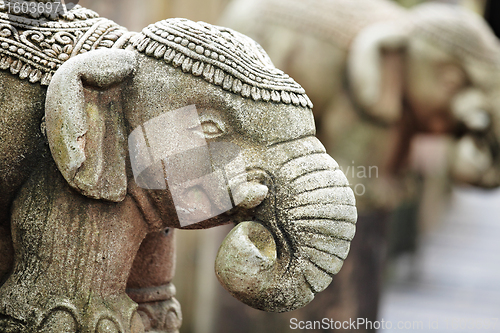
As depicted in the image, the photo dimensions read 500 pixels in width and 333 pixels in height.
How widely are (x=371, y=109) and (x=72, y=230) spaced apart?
1.49 m

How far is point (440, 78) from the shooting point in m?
2.04

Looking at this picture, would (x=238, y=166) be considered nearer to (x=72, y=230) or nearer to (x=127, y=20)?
(x=72, y=230)

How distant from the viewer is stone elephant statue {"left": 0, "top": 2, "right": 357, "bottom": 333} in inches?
31.7

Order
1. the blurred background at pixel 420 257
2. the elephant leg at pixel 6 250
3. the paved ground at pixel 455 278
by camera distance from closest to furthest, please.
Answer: the elephant leg at pixel 6 250 < the blurred background at pixel 420 257 < the paved ground at pixel 455 278

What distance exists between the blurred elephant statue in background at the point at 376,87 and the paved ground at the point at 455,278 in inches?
27.1

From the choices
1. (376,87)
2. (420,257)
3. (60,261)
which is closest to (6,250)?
(60,261)

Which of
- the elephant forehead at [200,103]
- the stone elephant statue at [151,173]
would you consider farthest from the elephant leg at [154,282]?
the elephant forehead at [200,103]

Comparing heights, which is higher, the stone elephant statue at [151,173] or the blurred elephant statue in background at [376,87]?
the stone elephant statue at [151,173]

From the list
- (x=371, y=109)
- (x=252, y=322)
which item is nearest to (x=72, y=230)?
(x=371, y=109)

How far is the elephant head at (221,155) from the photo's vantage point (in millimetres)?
809

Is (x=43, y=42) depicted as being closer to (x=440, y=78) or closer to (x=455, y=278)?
(x=440, y=78)

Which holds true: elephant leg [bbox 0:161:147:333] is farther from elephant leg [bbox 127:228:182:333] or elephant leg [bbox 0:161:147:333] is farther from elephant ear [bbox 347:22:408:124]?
elephant ear [bbox 347:22:408:124]

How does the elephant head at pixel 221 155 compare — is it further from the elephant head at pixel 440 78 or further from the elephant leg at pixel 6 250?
the elephant head at pixel 440 78

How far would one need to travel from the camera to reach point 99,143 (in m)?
0.82
